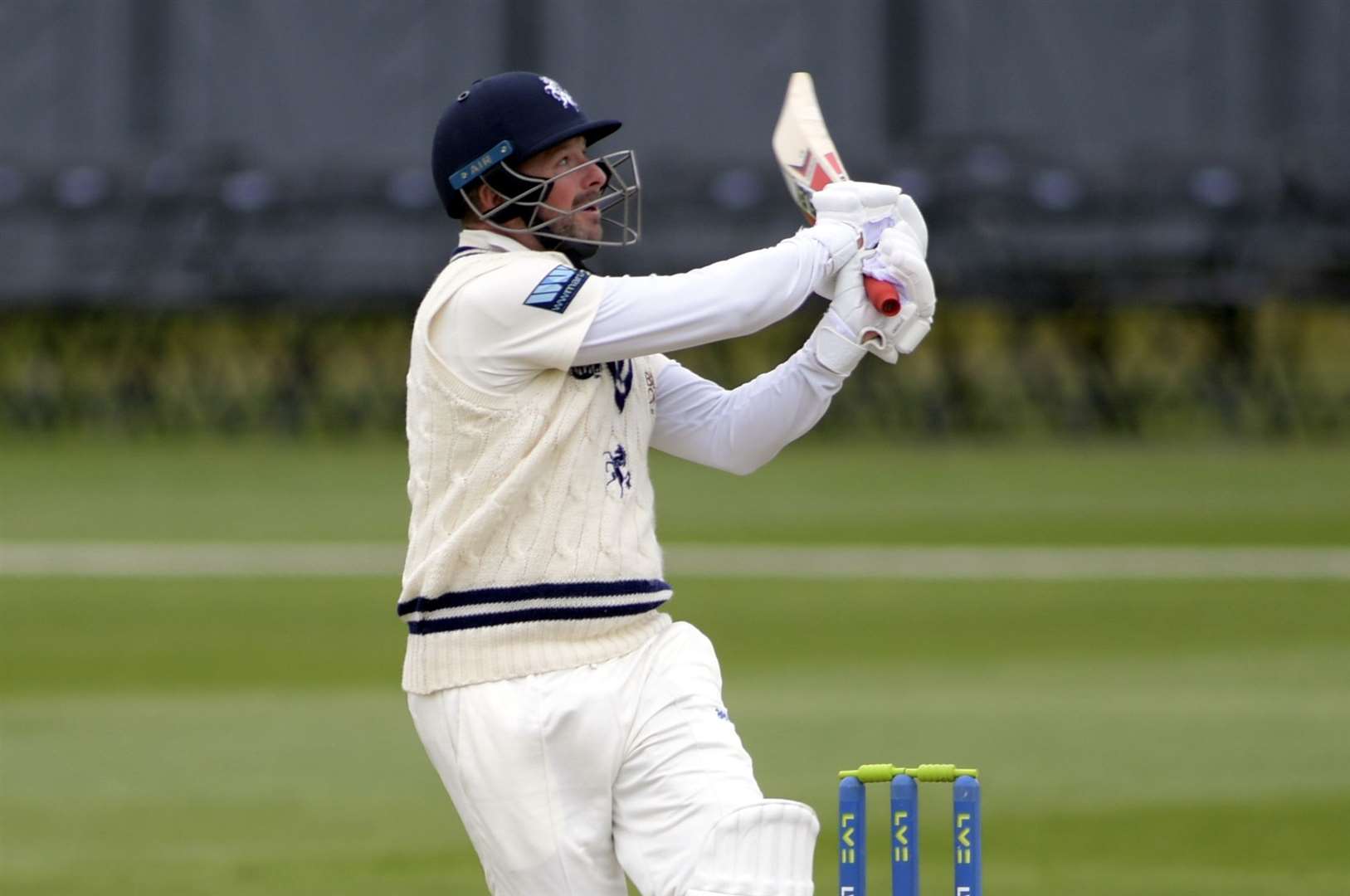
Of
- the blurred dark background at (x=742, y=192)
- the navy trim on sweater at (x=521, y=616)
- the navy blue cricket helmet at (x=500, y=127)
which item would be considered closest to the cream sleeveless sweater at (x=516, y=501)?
the navy trim on sweater at (x=521, y=616)

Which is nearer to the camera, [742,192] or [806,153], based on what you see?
[806,153]

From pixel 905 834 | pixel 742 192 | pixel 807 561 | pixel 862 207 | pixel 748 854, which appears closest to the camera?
pixel 748 854

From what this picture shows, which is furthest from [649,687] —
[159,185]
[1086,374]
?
[159,185]

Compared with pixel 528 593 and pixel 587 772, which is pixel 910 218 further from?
pixel 587 772

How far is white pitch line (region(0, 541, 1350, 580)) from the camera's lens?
10820 millimetres

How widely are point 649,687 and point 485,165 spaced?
2.87ft

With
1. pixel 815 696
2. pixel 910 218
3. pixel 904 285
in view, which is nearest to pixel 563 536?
pixel 904 285

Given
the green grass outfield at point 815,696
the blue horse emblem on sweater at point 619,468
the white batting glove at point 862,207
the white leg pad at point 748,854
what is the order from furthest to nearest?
the green grass outfield at point 815,696, the white batting glove at point 862,207, the blue horse emblem on sweater at point 619,468, the white leg pad at point 748,854

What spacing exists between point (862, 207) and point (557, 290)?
0.57 meters

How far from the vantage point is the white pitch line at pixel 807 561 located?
1082 centimetres

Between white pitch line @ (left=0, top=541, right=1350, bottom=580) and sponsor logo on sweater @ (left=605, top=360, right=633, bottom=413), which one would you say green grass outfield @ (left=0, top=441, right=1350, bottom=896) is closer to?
white pitch line @ (left=0, top=541, right=1350, bottom=580)

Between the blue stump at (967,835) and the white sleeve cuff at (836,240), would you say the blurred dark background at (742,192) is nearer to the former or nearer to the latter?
the white sleeve cuff at (836,240)

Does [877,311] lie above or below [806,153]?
below

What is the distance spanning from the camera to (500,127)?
13.0ft
